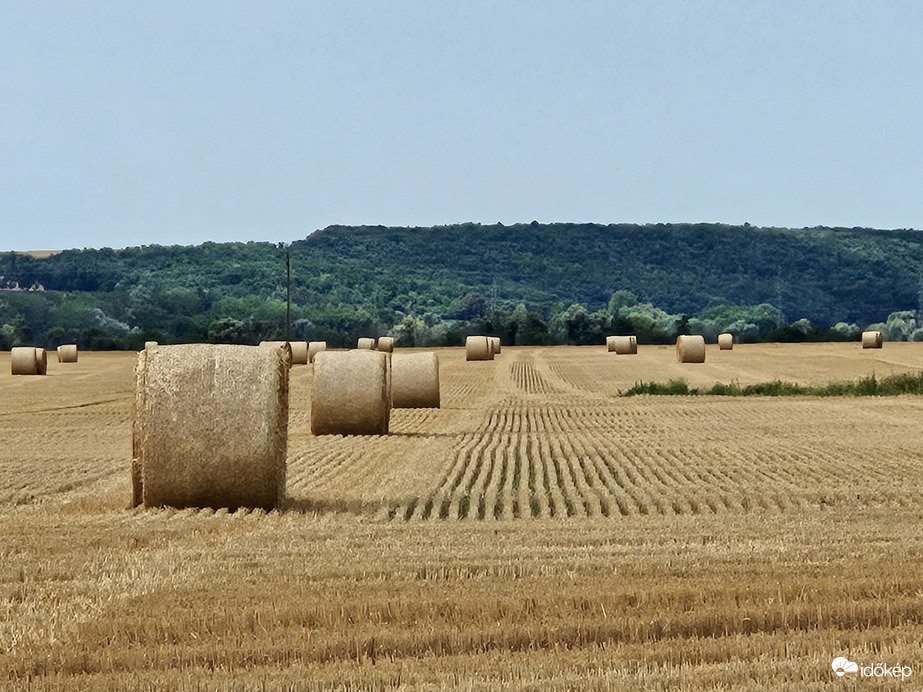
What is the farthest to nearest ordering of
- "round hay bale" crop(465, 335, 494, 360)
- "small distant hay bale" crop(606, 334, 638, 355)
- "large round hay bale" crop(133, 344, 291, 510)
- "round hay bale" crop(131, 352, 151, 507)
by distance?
"small distant hay bale" crop(606, 334, 638, 355), "round hay bale" crop(465, 335, 494, 360), "round hay bale" crop(131, 352, 151, 507), "large round hay bale" crop(133, 344, 291, 510)

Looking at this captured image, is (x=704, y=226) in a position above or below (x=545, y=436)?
above

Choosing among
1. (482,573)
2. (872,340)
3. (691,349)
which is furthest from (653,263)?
(482,573)

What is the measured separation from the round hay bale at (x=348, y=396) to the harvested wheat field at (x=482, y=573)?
2276 mm

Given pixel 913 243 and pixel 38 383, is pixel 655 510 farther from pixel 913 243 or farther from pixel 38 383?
pixel 913 243

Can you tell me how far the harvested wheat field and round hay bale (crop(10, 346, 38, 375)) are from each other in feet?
97.2

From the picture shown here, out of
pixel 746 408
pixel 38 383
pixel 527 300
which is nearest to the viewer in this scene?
pixel 746 408

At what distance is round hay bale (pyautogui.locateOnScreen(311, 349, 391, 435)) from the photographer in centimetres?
2155

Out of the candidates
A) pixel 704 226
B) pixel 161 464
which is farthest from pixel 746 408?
pixel 704 226

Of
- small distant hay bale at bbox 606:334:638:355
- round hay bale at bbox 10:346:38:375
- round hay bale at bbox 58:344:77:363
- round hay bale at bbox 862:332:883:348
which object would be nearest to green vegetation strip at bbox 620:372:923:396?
round hay bale at bbox 10:346:38:375

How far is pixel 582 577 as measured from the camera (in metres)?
7.96

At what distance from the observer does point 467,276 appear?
501 ft

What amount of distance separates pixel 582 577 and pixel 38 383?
3718cm

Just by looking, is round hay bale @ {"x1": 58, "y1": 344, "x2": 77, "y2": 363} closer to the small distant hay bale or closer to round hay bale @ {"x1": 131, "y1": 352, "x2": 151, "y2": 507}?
the small distant hay bale

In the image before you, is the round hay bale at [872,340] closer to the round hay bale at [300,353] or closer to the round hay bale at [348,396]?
the round hay bale at [300,353]
